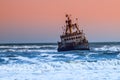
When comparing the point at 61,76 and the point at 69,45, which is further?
the point at 69,45

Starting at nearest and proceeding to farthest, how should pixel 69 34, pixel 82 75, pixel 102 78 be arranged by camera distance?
pixel 102 78 → pixel 82 75 → pixel 69 34

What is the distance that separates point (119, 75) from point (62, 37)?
5973 centimetres

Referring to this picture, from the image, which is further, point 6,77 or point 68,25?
point 68,25

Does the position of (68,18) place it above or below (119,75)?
A: above

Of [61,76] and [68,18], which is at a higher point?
[68,18]

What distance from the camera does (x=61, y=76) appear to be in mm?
23656

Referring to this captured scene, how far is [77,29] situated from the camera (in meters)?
83.5

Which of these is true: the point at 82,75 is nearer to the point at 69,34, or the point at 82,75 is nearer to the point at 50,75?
the point at 50,75

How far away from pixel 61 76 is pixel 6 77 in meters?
2.89

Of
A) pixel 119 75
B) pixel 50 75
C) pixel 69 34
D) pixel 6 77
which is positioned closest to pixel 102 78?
pixel 119 75

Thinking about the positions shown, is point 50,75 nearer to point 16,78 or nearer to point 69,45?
point 16,78

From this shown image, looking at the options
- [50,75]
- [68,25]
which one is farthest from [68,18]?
[50,75]

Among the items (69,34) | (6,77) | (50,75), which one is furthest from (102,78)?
(69,34)

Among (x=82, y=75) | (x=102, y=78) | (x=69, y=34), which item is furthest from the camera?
(x=69, y=34)
